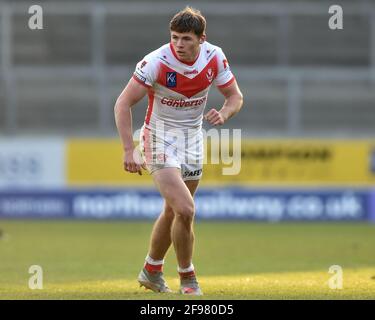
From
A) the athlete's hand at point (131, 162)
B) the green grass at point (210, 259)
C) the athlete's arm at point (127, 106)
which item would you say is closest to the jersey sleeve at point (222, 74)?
the athlete's arm at point (127, 106)

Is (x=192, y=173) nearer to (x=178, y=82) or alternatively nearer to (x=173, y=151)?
(x=173, y=151)

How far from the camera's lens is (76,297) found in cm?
898

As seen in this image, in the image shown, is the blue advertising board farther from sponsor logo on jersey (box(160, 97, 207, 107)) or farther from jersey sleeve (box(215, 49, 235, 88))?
sponsor logo on jersey (box(160, 97, 207, 107))

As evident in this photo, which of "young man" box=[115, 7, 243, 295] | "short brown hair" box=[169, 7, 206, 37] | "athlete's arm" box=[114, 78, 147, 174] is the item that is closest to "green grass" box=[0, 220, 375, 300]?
"young man" box=[115, 7, 243, 295]

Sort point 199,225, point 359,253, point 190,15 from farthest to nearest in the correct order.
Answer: point 199,225
point 359,253
point 190,15

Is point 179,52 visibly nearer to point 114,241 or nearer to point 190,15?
point 190,15

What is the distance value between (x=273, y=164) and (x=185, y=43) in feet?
38.5

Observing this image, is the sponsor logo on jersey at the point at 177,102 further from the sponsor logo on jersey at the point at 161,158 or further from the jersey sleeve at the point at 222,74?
the sponsor logo on jersey at the point at 161,158

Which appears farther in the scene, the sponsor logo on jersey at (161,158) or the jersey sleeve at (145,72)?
the sponsor logo on jersey at (161,158)

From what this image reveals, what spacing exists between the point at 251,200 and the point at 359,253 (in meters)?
6.07

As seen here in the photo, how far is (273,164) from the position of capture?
809 inches

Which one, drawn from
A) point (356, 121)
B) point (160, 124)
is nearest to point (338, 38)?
point (356, 121)

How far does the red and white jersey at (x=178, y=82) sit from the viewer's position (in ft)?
29.9

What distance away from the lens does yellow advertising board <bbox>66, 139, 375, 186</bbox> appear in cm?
2050
